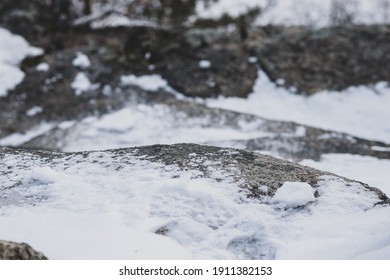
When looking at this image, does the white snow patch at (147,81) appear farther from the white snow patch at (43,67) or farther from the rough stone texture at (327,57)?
the rough stone texture at (327,57)

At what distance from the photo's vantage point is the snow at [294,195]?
145 inches

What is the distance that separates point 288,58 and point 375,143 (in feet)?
14.1

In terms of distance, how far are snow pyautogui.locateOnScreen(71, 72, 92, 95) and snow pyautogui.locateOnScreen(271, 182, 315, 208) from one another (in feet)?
28.0

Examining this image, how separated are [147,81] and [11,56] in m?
4.61

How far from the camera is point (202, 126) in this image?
955cm

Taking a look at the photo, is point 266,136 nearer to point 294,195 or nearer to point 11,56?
point 294,195

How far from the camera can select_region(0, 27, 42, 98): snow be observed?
1132 centimetres

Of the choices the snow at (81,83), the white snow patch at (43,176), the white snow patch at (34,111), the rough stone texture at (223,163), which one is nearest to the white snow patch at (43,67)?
the snow at (81,83)

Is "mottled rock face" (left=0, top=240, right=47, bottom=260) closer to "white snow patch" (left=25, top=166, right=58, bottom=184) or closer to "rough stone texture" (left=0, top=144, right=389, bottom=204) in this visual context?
"rough stone texture" (left=0, top=144, right=389, bottom=204)

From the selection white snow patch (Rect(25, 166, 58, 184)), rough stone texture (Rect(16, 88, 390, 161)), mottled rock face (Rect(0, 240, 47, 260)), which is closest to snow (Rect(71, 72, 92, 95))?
rough stone texture (Rect(16, 88, 390, 161))

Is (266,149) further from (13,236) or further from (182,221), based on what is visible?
(13,236)

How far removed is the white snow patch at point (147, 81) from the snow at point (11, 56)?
315 cm

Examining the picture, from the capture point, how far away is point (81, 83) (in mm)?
11383
